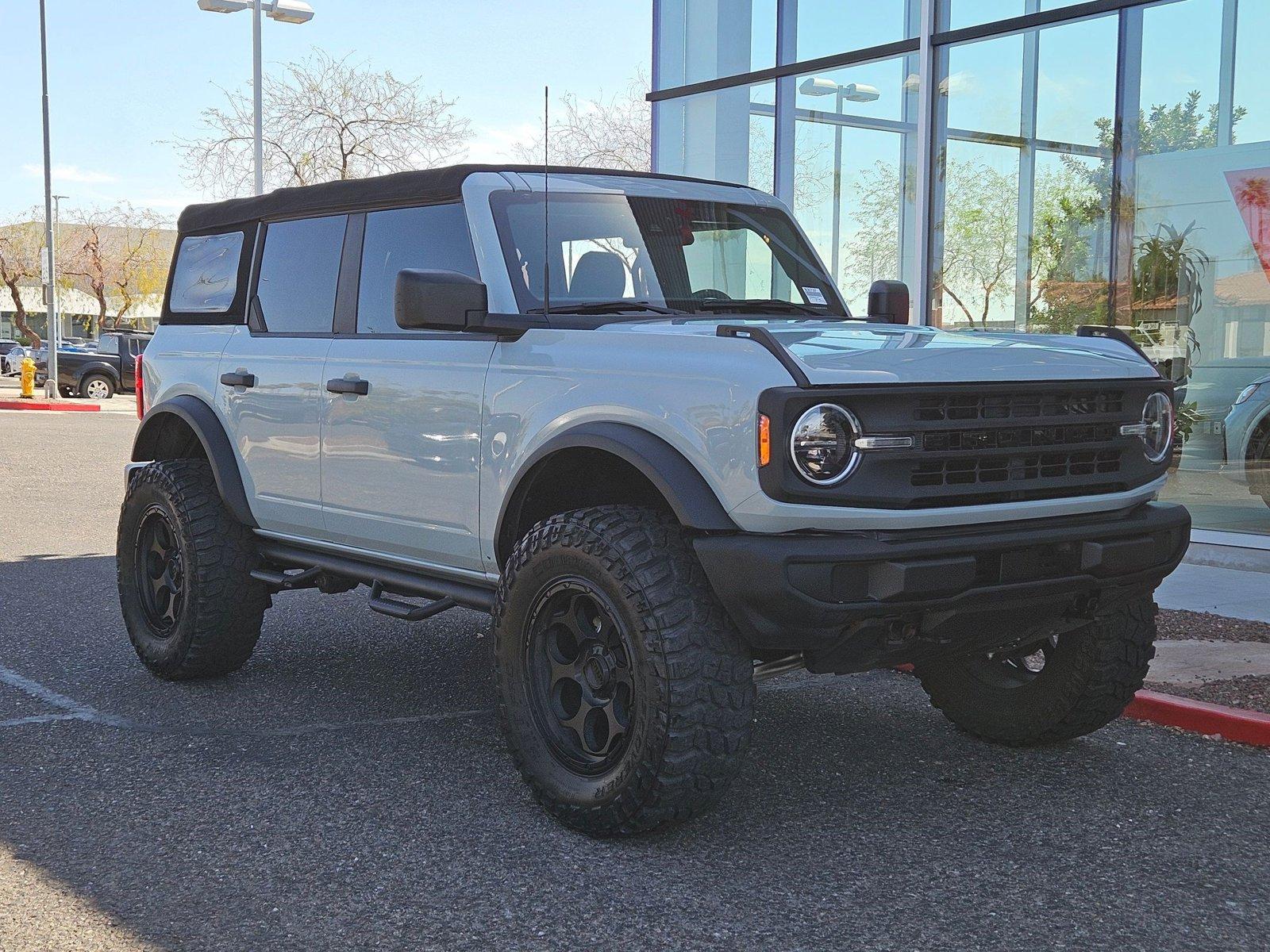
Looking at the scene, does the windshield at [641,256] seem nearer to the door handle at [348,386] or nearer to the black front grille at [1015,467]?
the door handle at [348,386]

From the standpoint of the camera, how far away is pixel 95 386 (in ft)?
109

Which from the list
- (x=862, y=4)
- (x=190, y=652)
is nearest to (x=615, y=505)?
(x=190, y=652)

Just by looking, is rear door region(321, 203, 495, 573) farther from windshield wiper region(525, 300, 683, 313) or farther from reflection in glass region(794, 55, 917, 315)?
reflection in glass region(794, 55, 917, 315)

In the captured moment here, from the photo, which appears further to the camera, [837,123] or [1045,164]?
[837,123]

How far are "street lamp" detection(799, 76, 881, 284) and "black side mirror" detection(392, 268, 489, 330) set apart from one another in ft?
31.2

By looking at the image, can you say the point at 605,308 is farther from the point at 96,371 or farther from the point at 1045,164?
the point at 96,371

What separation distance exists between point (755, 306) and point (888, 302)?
33.5 inches

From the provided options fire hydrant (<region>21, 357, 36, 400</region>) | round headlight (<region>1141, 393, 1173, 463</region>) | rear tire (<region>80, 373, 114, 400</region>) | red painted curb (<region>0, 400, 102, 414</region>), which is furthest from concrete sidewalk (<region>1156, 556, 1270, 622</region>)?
rear tire (<region>80, 373, 114, 400</region>)

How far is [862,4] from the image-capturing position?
13.3 metres

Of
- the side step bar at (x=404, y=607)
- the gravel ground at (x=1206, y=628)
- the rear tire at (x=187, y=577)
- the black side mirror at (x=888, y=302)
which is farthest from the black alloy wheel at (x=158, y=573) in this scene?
the gravel ground at (x=1206, y=628)

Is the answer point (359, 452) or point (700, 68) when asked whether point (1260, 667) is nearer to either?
point (359, 452)

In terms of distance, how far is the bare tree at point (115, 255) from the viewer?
69.8 metres

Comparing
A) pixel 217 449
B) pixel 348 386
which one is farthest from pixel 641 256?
pixel 217 449

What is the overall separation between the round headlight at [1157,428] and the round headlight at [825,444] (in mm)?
1285
